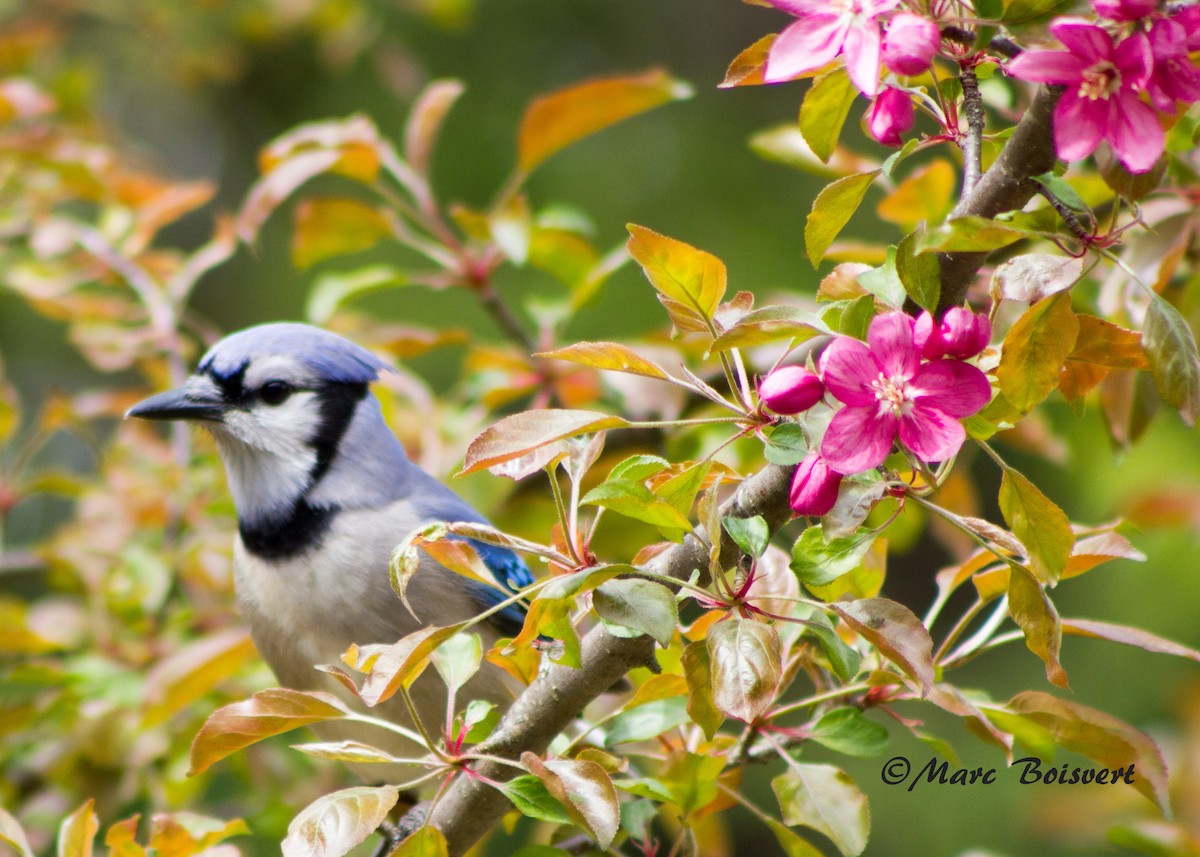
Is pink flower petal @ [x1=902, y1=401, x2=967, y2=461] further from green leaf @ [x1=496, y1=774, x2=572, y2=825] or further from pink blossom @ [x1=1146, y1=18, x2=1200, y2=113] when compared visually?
green leaf @ [x1=496, y1=774, x2=572, y2=825]

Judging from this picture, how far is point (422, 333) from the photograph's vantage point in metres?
1.78

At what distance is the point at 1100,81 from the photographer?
0.68 meters

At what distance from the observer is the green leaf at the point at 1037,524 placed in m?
0.76

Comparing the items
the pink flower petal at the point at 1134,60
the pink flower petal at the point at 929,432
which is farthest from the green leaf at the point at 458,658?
the pink flower petal at the point at 1134,60

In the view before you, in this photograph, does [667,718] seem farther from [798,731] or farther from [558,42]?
[558,42]

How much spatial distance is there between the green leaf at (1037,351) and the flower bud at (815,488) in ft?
0.39

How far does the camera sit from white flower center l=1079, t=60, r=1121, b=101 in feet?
2.24

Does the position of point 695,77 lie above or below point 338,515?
below

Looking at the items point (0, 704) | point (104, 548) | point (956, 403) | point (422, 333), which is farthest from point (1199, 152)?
point (0, 704)

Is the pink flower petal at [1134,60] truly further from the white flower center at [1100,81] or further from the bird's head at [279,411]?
the bird's head at [279,411]

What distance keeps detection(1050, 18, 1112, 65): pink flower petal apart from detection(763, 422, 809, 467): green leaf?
275 millimetres

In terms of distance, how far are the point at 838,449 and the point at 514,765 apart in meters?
0.34

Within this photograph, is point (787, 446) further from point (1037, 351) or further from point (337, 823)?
point (337, 823)

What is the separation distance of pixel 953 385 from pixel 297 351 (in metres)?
1.07
